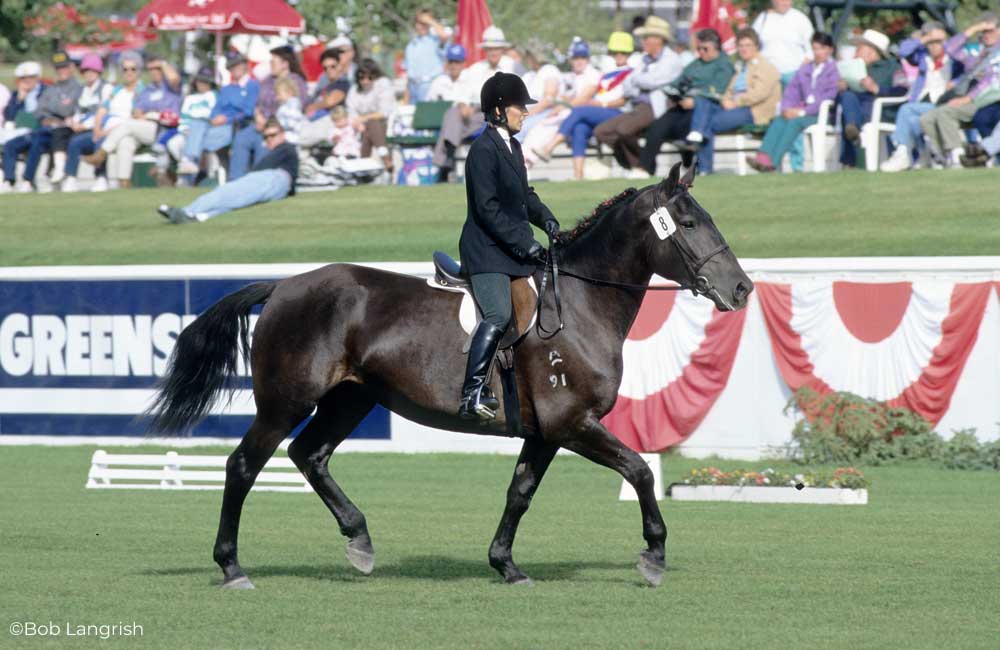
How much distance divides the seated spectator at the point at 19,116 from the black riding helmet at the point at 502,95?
17825mm

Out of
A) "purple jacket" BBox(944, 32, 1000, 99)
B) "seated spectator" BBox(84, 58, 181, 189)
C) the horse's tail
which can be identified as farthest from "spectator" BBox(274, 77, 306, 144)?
the horse's tail

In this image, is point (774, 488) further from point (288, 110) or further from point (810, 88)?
point (288, 110)

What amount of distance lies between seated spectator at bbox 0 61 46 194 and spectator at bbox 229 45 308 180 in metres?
4.11

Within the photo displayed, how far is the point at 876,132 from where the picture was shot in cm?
2111

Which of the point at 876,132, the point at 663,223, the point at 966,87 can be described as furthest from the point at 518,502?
the point at 876,132

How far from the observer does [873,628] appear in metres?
7.56

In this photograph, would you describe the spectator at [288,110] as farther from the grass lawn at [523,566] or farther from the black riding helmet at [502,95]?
the black riding helmet at [502,95]

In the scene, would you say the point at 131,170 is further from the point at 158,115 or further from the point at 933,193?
the point at 933,193

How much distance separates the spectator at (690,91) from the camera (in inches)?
803

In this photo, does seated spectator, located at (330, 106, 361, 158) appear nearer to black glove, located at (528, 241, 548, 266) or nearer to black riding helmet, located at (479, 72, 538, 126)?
black riding helmet, located at (479, 72, 538, 126)

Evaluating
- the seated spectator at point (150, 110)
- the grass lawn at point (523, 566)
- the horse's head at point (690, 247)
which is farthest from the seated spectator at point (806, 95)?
the horse's head at point (690, 247)

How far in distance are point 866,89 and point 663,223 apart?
12589 mm

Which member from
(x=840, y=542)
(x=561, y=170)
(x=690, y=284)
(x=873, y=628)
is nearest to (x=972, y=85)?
(x=561, y=170)

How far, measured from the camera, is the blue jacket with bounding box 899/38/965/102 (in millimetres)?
20109
